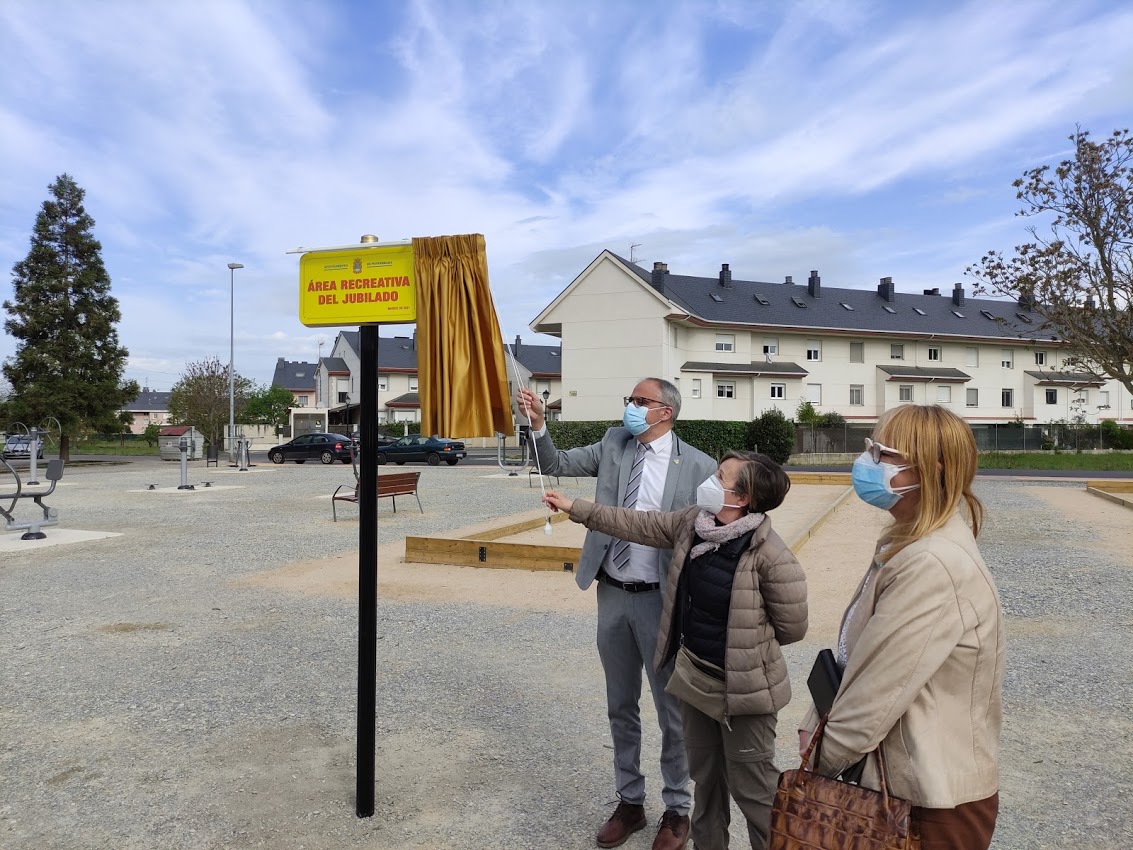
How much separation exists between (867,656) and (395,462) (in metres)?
34.5

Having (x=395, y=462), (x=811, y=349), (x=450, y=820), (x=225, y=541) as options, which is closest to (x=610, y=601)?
(x=450, y=820)

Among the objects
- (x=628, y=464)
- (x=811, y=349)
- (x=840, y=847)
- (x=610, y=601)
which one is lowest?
(x=840, y=847)

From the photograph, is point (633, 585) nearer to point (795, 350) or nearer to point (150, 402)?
point (795, 350)

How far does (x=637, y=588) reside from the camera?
311cm

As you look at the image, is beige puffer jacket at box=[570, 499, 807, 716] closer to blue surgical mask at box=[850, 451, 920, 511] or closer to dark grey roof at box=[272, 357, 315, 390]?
blue surgical mask at box=[850, 451, 920, 511]

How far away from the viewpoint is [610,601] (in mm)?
3180

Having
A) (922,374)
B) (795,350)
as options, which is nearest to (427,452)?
(795,350)

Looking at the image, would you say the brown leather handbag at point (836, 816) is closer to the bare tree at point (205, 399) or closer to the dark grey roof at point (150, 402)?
the bare tree at point (205, 399)

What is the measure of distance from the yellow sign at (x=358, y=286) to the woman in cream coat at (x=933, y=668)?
2110mm

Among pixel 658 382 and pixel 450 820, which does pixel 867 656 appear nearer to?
pixel 658 382

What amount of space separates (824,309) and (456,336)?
50193 millimetres

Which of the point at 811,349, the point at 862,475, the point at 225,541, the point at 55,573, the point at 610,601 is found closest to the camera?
the point at 862,475

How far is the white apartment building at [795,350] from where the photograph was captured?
4238cm

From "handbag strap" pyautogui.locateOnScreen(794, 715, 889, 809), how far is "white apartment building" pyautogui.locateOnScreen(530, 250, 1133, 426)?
3820 cm
